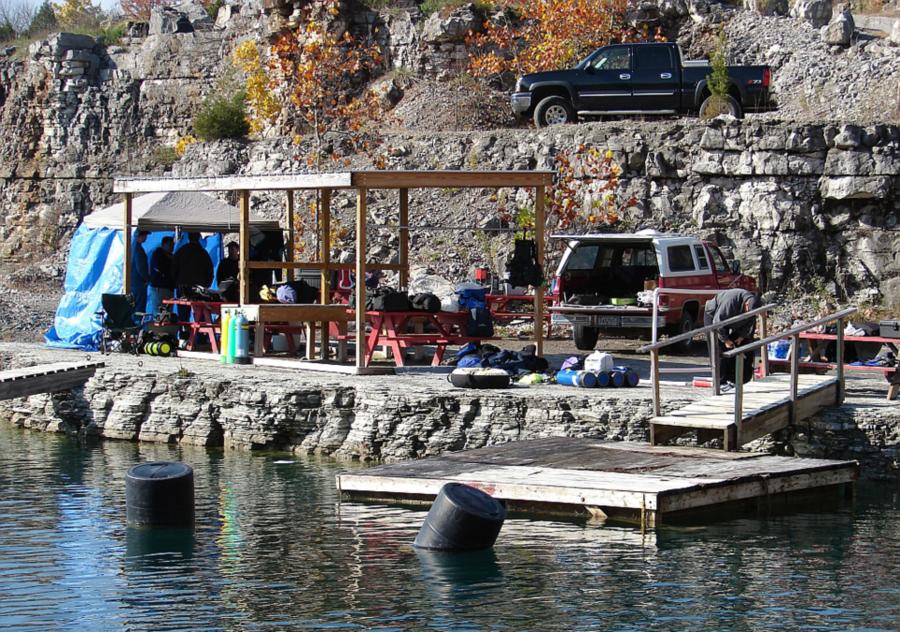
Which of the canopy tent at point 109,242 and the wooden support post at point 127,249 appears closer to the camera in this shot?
the wooden support post at point 127,249

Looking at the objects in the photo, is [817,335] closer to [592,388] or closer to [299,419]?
[592,388]

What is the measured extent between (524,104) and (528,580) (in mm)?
20083

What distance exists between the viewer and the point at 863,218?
2617cm

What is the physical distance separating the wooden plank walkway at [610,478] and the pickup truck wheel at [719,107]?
1557 centimetres

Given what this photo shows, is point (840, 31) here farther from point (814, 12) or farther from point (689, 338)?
point (689, 338)

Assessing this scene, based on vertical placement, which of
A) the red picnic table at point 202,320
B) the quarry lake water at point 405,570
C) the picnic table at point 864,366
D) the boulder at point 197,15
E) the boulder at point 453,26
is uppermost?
the boulder at point 197,15

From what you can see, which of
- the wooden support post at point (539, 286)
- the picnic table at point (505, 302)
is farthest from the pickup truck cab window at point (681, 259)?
the wooden support post at point (539, 286)

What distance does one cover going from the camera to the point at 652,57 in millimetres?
29250

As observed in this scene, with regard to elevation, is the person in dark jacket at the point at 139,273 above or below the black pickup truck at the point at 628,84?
below

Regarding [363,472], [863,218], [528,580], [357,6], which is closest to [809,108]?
[863,218]

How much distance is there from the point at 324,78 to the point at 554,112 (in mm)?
6613

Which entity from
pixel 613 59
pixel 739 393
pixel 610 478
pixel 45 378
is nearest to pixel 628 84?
pixel 613 59

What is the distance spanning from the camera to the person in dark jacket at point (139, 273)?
69.8 ft

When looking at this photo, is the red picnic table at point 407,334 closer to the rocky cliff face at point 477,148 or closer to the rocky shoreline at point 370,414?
the rocky shoreline at point 370,414
